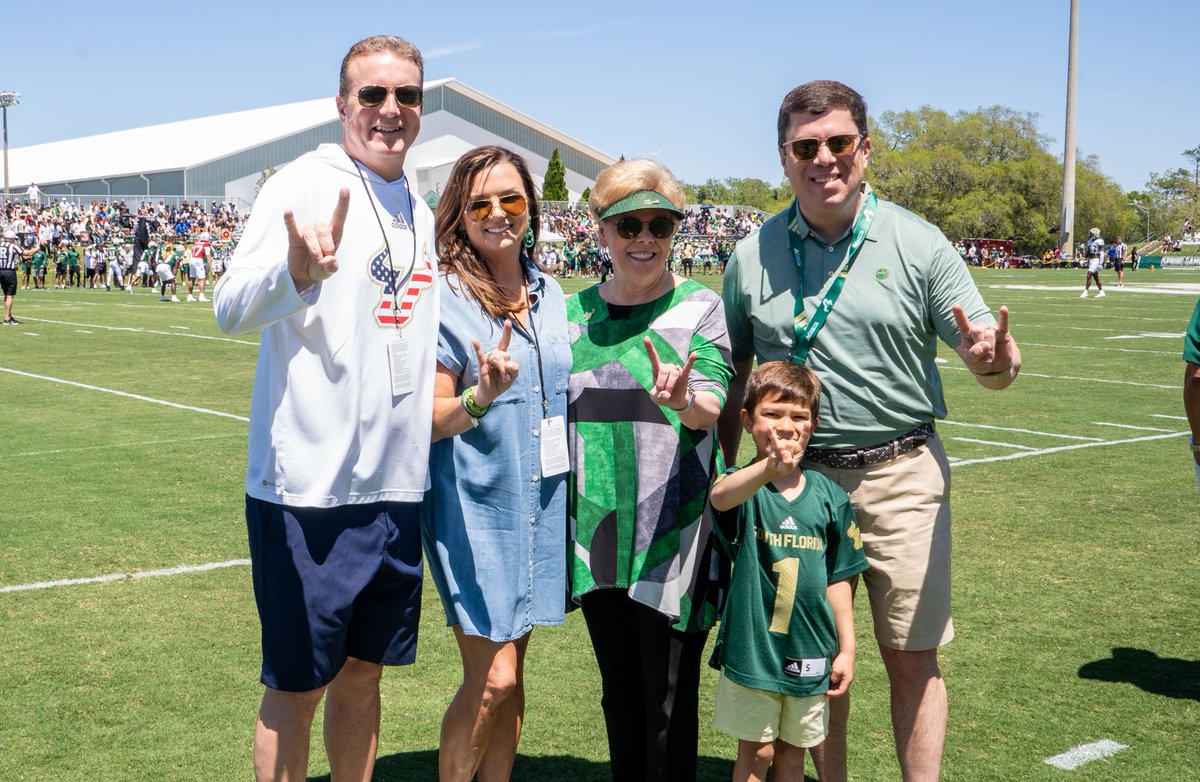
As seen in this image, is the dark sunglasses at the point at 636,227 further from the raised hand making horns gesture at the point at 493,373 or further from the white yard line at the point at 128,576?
the white yard line at the point at 128,576

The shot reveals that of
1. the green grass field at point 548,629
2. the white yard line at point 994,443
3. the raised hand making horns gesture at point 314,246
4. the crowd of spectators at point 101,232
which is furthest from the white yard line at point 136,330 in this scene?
the raised hand making horns gesture at point 314,246

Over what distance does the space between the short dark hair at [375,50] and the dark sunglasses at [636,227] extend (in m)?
0.71

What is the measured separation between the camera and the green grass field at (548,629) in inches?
175

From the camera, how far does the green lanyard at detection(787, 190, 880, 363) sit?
3568 mm

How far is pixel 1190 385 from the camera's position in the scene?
472 cm

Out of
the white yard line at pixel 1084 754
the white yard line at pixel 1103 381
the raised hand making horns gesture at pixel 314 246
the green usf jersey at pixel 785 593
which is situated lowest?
the white yard line at pixel 1084 754

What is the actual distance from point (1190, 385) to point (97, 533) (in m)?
6.08

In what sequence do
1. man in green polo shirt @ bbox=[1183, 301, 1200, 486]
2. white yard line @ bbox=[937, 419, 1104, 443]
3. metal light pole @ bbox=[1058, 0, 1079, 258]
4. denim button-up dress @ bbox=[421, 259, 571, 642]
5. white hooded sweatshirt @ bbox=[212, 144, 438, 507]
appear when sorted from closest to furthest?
1. white hooded sweatshirt @ bbox=[212, 144, 438, 507]
2. denim button-up dress @ bbox=[421, 259, 571, 642]
3. man in green polo shirt @ bbox=[1183, 301, 1200, 486]
4. white yard line @ bbox=[937, 419, 1104, 443]
5. metal light pole @ bbox=[1058, 0, 1079, 258]

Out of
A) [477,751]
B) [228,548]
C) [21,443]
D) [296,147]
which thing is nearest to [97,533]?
[228,548]

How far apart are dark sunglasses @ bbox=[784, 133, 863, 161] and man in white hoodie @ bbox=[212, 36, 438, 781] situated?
1112 mm

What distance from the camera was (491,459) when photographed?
3.45m

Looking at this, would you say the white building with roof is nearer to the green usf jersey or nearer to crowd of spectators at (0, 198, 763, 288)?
crowd of spectators at (0, 198, 763, 288)

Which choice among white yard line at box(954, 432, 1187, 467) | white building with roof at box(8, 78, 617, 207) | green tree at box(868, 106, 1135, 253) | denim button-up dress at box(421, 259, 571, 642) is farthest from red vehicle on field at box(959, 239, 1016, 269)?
denim button-up dress at box(421, 259, 571, 642)

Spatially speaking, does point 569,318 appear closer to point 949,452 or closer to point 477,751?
point 477,751
